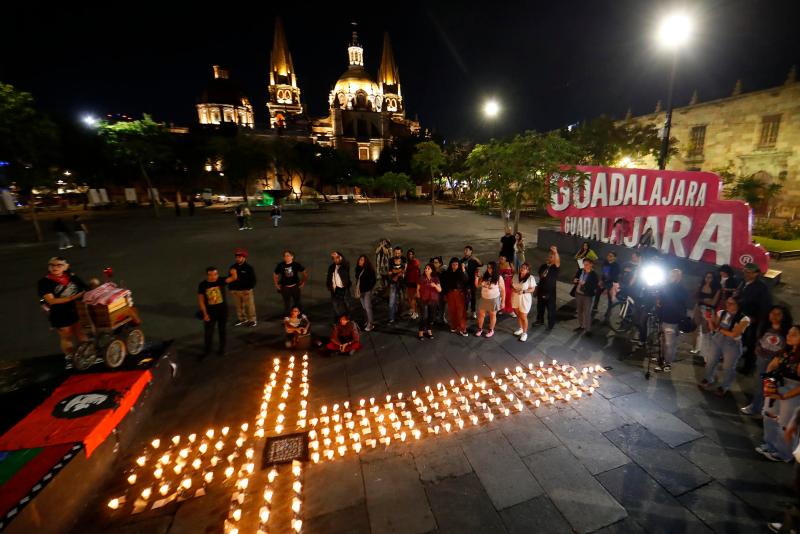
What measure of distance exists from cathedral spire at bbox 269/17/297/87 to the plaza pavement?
114601 mm

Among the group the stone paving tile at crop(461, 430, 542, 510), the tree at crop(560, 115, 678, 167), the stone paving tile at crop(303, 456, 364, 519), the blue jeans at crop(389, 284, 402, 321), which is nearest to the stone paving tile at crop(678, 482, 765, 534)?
the stone paving tile at crop(461, 430, 542, 510)

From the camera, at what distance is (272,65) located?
10456 cm

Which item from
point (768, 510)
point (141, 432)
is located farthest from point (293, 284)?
point (768, 510)

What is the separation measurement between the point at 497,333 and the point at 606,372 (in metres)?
2.48

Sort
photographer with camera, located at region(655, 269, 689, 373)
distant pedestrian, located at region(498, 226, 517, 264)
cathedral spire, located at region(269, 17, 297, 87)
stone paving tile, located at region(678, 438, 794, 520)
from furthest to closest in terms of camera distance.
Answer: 1. cathedral spire, located at region(269, 17, 297, 87)
2. distant pedestrian, located at region(498, 226, 517, 264)
3. photographer with camera, located at region(655, 269, 689, 373)
4. stone paving tile, located at region(678, 438, 794, 520)

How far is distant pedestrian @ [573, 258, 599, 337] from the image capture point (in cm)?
820

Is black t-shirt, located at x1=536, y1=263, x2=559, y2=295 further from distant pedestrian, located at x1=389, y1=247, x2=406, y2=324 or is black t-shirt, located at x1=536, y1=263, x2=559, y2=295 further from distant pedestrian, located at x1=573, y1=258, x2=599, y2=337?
distant pedestrian, located at x1=389, y1=247, x2=406, y2=324

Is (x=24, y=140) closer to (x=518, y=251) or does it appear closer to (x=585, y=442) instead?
(x=518, y=251)

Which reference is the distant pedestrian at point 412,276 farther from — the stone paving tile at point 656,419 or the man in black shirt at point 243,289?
the stone paving tile at point 656,419

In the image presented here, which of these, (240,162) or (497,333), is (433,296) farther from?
(240,162)

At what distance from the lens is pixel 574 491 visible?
4309mm

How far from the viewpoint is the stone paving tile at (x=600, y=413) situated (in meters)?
5.46

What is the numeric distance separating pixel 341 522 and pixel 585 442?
3.58m

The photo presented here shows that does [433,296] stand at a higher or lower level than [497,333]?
higher
